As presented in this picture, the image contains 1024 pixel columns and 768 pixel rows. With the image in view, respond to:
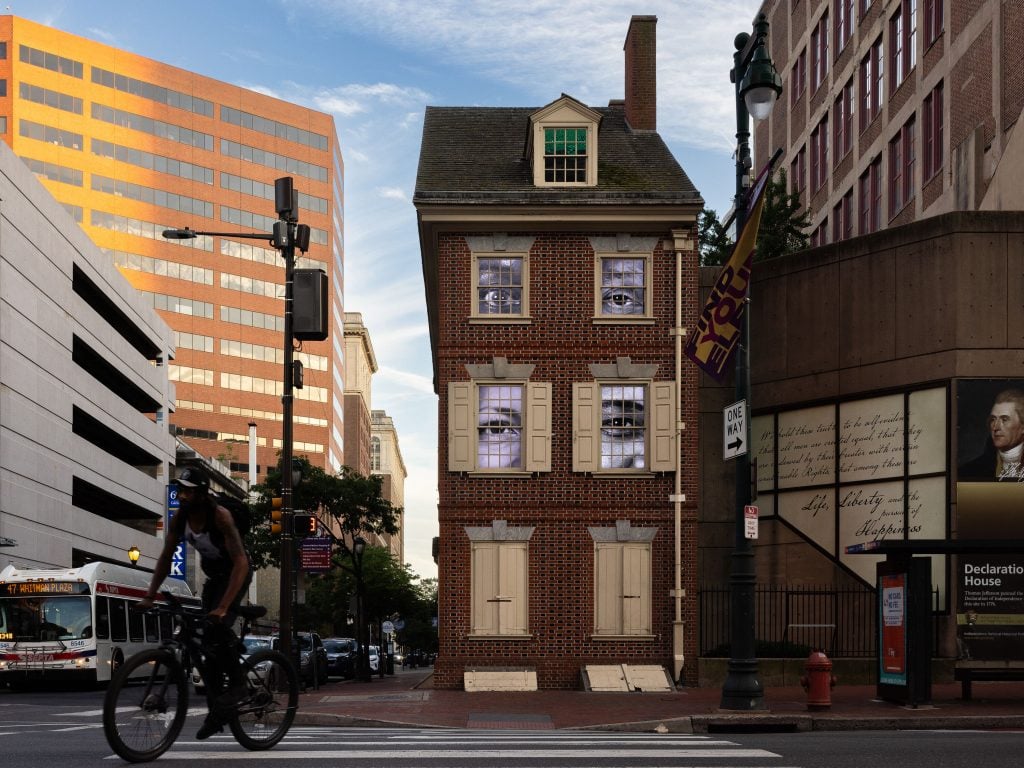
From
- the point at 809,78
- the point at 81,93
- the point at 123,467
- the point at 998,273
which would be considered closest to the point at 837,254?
the point at 998,273

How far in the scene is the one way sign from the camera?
17031 mm

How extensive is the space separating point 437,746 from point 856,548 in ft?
31.0

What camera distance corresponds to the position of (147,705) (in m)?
9.07

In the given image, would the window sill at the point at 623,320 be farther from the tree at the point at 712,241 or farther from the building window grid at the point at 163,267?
the building window grid at the point at 163,267

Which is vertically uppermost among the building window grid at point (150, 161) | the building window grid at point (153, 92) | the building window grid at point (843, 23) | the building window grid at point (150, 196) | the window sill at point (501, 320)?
the building window grid at point (153, 92)

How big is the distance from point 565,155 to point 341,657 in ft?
76.0

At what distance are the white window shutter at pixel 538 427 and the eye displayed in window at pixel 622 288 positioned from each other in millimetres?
2183

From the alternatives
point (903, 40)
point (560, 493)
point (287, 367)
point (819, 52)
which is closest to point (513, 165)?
point (560, 493)

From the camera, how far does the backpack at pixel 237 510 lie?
9.35 metres

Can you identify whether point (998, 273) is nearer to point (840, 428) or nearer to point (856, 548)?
point (840, 428)

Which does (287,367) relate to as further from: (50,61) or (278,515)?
(50,61)

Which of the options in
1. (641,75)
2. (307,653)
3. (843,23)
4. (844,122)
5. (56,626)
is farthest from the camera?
(844,122)

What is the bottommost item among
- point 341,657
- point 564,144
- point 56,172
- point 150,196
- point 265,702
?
point 341,657

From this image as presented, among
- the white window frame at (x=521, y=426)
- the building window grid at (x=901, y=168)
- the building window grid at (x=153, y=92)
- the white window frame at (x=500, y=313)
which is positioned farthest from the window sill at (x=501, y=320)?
the building window grid at (x=153, y=92)
